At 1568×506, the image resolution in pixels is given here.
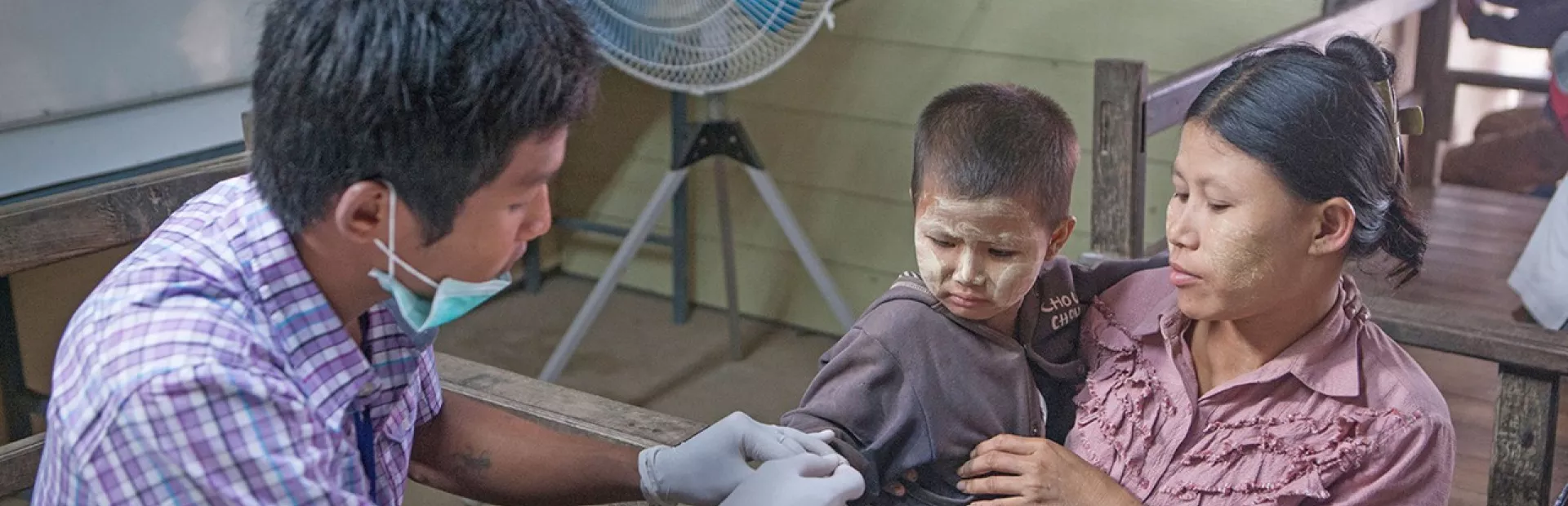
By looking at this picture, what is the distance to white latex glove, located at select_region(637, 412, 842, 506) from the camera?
1489 millimetres

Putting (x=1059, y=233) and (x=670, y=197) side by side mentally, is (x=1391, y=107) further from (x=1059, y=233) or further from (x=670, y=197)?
(x=670, y=197)

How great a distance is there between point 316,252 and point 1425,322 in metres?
1.71

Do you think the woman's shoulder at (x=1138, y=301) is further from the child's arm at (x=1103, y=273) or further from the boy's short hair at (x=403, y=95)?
the boy's short hair at (x=403, y=95)

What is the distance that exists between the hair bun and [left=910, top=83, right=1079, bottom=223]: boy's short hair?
0.96 feet

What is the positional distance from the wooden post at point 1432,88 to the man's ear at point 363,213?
11.9ft

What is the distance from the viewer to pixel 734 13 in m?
3.10

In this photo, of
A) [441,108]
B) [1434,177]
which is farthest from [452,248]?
[1434,177]

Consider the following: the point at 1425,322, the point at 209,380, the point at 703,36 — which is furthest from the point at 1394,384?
the point at 703,36

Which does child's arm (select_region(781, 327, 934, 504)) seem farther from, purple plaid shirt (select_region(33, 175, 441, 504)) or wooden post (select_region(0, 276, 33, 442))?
wooden post (select_region(0, 276, 33, 442))

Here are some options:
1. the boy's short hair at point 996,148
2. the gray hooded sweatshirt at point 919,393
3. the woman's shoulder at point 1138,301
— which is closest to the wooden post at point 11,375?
the gray hooded sweatshirt at point 919,393

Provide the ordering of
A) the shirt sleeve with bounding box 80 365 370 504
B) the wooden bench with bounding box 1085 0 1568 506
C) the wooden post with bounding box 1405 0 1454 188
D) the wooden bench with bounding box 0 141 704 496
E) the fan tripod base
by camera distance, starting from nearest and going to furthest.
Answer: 1. the shirt sleeve with bounding box 80 365 370 504
2. the wooden bench with bounding box 0 141 704 496
3. the wooden bench with bounding box 1085 0 1568 506
4. the fan tripod base
5. the wooden post with bounding box 1405 0 1454 188

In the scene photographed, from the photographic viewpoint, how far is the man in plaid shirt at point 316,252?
1052mm

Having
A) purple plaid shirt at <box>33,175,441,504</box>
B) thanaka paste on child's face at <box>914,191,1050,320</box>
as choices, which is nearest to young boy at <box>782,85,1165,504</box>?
thanaka paste on child's face at <box>914,191,1050,320</box>

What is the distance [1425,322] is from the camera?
218 centimetres
